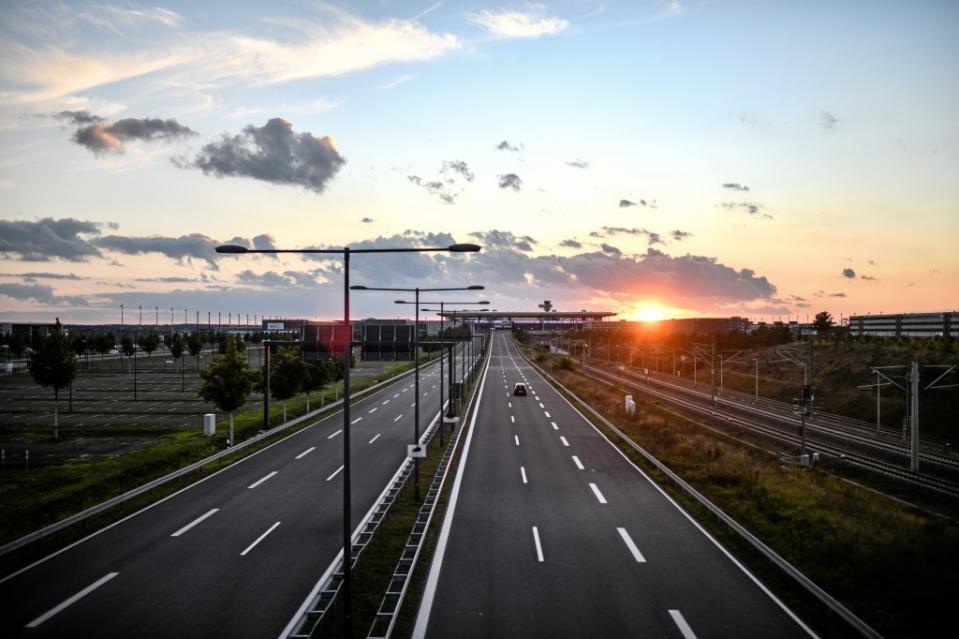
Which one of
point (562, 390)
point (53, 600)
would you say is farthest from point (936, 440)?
point (53, 600)

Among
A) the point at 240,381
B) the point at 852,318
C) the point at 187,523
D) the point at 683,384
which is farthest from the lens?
the point at 852,318

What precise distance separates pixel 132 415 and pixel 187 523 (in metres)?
36.0

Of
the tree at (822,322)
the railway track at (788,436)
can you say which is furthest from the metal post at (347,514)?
the tree at (822,322)

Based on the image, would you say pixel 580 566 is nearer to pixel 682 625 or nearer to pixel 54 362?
pixel 682 625

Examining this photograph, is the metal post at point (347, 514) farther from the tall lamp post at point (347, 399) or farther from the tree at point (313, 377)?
the tree at point (313, 377)

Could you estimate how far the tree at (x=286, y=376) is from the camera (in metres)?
46.8

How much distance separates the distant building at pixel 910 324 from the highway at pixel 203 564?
131264mm

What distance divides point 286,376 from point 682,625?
129ft

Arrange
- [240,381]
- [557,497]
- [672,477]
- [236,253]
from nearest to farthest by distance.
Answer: [236,253], [557,497], [672,477], [240,381]

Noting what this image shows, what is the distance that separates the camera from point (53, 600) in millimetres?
15211

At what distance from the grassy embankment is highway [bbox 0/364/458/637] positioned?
1372cm

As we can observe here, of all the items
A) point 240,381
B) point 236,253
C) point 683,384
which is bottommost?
point 683,384

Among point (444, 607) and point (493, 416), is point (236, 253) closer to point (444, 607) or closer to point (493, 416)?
point (444, 607)

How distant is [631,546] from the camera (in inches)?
765
